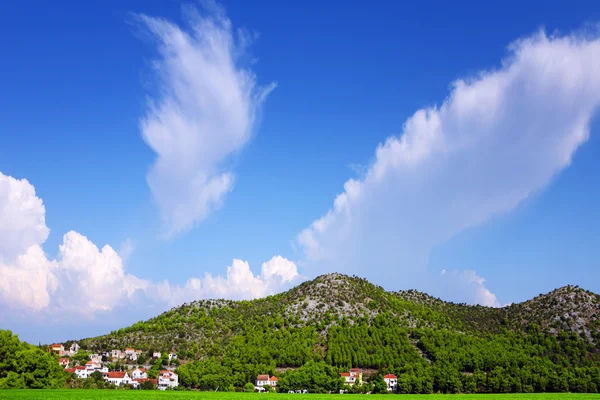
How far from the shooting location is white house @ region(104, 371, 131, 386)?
156 metres

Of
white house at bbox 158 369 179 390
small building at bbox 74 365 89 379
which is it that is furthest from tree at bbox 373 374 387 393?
small building at bbox 74 365 89 379

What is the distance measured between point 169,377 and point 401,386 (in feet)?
241

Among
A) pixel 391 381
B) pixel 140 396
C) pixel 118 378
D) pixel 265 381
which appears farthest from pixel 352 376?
pixel 140 396

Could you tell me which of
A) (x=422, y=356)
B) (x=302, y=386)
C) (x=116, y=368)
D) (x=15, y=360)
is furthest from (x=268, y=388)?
(x=15, y=360)

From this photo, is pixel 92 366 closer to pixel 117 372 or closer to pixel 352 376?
pixel 117 372

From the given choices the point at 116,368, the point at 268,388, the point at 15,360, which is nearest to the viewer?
the point at 15,360

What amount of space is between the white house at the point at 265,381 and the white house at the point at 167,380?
2600cm

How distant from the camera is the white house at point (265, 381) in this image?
171 meters

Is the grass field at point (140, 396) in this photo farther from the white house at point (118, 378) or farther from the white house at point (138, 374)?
the white house at point (138, 374)

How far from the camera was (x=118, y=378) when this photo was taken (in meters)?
158

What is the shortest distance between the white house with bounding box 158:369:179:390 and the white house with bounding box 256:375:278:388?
26.0 meters

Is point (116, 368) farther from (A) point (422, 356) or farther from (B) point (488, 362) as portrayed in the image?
(B) point (488, 362)

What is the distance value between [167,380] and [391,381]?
72.4m

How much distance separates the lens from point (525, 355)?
630ft
